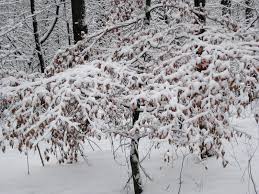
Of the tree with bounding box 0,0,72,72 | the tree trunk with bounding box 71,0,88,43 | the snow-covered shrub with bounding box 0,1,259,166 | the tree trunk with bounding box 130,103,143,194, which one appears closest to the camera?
the snow-covered shrub with bounding box 0,1,259,166

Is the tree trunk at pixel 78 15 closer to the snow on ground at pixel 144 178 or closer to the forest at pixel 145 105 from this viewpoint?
the forest at pixel 145 105

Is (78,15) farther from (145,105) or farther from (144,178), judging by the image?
(144,178)

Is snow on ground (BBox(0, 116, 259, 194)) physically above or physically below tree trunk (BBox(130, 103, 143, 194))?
below

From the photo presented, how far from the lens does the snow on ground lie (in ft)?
19.7

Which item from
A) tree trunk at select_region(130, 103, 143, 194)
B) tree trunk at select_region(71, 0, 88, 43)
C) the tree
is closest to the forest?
tree trunk at select_region(130, 103, 143, 194)

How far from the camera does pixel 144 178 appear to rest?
260 inches

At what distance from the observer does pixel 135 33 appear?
6.44 m

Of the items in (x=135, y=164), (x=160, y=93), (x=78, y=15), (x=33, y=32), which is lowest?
(x=33, y=32)

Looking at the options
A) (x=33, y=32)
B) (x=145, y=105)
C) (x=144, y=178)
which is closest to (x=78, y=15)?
(x=145, y=105)

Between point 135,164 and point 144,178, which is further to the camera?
point 144,178

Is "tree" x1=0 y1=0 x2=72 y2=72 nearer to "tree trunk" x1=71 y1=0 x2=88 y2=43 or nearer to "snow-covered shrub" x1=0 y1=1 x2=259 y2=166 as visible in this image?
"tree trunk" x1=71 y1=0 x2=88 y2=43

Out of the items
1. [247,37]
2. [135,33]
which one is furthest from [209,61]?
[135,33]

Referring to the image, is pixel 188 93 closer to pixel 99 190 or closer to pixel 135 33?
pixel 135 33

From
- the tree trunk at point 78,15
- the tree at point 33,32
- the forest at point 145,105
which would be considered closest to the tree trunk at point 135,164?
the forest at point 145,105
